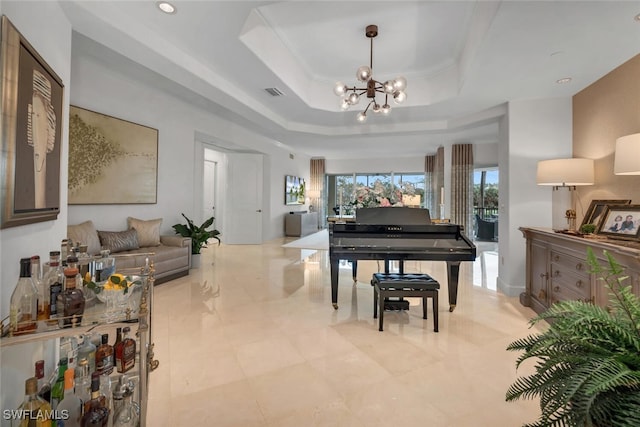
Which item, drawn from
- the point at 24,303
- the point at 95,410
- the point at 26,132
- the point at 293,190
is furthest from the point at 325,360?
the point at 293,190

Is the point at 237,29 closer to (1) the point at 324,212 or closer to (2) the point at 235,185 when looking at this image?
(2) the point at 235,185

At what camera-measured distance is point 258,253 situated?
22.6ft

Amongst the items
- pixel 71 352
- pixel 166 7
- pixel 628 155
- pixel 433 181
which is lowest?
pixel 71 352

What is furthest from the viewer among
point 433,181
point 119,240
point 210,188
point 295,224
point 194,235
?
point 433,181

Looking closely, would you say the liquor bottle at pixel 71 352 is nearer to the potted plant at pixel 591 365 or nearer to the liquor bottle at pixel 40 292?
the liquor bottle at pixel 40 292

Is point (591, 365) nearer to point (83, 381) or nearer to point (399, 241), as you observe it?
point (83, 381)

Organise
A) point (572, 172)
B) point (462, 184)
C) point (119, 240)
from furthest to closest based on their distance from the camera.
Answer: point (462, 184), point (119, 240), point (572, 172)

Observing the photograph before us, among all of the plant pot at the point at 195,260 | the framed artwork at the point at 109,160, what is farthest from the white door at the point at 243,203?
the framed artwork at the point at 109,160

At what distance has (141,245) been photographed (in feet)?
14.6

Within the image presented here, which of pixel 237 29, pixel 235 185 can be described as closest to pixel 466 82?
pixel 237 29

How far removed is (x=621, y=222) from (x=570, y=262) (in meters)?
0.53

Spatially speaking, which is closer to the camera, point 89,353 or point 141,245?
point 89,353

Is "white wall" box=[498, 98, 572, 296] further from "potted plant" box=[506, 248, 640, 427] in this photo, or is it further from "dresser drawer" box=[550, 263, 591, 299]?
"potted plant" box=[506, 248, 640, 427]

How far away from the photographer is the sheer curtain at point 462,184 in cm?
822
